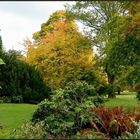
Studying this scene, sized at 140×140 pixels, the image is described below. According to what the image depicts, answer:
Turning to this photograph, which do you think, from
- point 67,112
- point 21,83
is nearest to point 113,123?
point 67,112

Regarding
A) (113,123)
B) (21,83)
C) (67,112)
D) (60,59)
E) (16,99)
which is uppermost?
(60,59)

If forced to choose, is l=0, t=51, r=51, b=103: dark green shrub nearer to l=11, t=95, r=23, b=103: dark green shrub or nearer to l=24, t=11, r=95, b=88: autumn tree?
l=11, t=95, r=23, b=103: dark green shrub

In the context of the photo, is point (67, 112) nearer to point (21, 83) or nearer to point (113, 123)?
point (113, 123)

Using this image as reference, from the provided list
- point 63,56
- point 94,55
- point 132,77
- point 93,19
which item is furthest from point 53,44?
point 132,77

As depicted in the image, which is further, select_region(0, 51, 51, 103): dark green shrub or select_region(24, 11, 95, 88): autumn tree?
select_region(24, 11, 95, 88): autumn tree

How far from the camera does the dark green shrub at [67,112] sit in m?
13.0

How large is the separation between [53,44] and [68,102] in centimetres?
2799

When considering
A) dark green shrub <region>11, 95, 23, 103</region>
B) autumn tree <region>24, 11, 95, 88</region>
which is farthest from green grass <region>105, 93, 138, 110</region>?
dark green shrub <region>11, 95, 23, 103</region>

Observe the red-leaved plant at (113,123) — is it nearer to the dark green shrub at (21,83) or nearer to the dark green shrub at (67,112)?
the dark green shrub at (67,112)

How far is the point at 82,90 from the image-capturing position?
49.4ft

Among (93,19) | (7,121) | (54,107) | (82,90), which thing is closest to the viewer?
(54,107)

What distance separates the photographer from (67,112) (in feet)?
43.8

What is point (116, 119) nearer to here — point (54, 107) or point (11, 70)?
point (54, 107)

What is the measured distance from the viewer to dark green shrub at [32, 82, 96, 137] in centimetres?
1299
